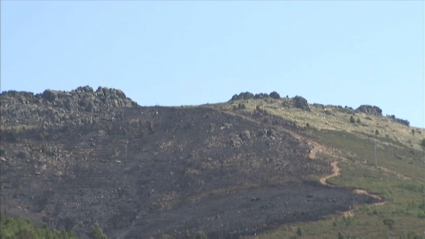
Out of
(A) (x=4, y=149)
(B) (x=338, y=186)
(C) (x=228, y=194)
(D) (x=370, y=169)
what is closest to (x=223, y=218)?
(C) (x=228, y=194)

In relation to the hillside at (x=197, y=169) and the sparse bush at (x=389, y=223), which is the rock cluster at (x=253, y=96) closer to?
the hillside at (x=197, y=169)

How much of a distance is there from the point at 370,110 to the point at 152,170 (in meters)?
55.6

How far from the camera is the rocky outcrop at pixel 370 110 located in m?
158

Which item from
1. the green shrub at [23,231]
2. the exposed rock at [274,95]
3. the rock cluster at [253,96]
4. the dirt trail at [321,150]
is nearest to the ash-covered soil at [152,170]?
the dirt trail at [321,150]

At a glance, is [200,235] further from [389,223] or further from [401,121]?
[401,121]

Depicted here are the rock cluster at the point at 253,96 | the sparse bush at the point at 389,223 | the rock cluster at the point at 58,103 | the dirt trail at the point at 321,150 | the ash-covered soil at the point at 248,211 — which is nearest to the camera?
the sparse bush at the point at 389,223

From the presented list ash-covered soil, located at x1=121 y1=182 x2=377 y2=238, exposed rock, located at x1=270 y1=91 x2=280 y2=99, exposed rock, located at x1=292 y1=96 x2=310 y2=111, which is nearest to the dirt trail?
ash-covered soil, located at x1=121 y1=182 x2=377 y2=238

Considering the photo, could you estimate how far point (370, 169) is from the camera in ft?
365

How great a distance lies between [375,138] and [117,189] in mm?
35511

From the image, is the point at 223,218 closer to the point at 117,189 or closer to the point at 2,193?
the point at 117,189

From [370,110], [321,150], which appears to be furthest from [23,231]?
[370,110]

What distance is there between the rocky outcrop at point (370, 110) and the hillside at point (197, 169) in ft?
65.7

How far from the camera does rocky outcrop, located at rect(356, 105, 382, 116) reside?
15788 centimetres

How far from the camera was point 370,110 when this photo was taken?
6289 inches
